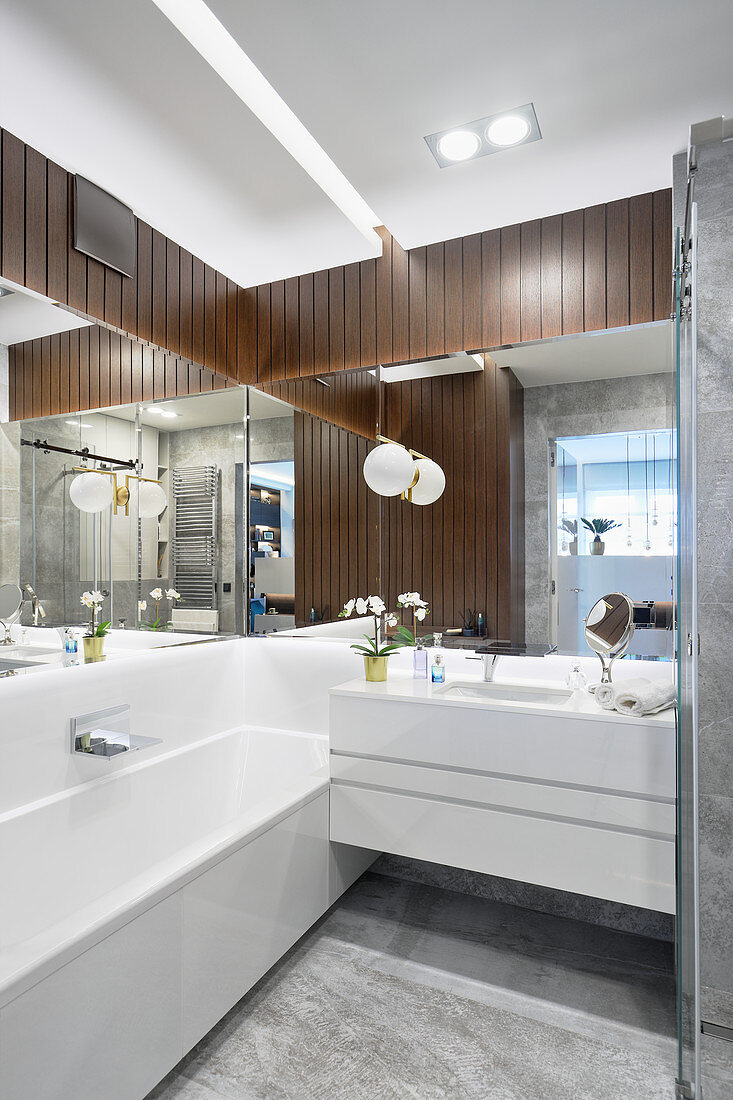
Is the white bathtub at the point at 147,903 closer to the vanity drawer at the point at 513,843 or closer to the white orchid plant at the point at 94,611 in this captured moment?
the vanity drawer at the point at 513,843

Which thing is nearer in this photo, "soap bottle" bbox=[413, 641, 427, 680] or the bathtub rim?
the bathtub rim

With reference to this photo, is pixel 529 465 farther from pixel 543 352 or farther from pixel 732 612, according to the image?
pixel 732 612

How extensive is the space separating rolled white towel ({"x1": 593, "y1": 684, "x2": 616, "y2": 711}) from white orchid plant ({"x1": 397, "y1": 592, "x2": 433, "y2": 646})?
81 centimetres

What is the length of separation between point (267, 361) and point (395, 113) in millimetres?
1376

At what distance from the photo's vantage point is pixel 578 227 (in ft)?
7.82

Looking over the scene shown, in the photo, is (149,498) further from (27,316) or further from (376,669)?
(376,669)

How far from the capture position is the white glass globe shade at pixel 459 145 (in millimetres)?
1976

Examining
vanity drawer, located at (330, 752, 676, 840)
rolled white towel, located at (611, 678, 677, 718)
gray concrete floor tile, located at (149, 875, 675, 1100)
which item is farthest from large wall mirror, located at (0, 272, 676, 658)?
gray concrete floor tile, located at (149, 875, 675, 1100)

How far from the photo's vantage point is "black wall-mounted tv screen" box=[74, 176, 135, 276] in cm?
219

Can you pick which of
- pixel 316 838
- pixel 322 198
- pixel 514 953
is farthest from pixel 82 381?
pixel 514 953

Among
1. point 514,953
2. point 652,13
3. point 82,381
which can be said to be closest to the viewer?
point 652,13

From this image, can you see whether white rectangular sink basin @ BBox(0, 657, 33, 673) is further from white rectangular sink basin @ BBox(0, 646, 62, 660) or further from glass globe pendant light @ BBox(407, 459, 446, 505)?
glass globe pendant light @ BBox(407, 459, 446, 505)

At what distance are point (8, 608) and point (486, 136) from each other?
2114 millimetres

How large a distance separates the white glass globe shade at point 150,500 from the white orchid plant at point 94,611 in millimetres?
404
